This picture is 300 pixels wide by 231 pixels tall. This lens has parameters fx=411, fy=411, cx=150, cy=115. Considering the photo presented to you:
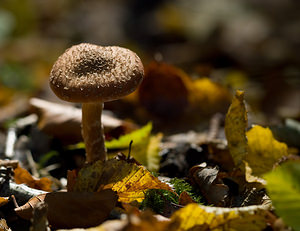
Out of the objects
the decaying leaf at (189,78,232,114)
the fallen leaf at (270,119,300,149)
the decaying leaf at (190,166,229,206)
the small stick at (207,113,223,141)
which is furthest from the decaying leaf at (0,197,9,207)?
the decaying leaf at (189,78,232,114)

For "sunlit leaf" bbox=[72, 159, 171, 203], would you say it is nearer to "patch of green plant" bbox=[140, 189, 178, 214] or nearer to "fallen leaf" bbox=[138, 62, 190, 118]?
"patch of green plant" bbox=[140, 189, 178, 214]

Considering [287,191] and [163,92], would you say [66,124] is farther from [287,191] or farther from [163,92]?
[287,191]

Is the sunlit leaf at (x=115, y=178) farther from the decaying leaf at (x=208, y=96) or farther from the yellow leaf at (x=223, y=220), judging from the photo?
the decaying leaf at (x=208, y=96)

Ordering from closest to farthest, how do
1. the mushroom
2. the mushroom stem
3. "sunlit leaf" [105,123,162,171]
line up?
1. the mushroom
2. the mushroom stem
3. "sunlit leaf" [105,123,162,171]

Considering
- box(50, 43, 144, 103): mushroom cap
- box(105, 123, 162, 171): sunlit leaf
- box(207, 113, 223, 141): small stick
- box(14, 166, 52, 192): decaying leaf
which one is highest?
box(50, 43, 144, 103): mushroom cap

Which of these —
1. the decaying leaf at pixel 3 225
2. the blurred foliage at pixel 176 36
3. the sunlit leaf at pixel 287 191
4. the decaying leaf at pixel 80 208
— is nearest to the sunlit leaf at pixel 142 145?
the decaying leaf at pixel 80 208

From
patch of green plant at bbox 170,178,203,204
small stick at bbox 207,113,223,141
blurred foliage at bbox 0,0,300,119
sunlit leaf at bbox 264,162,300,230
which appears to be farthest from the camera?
blurred foliage at bbox 0,0,300,119

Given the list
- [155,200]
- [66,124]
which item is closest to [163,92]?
[66,124]
